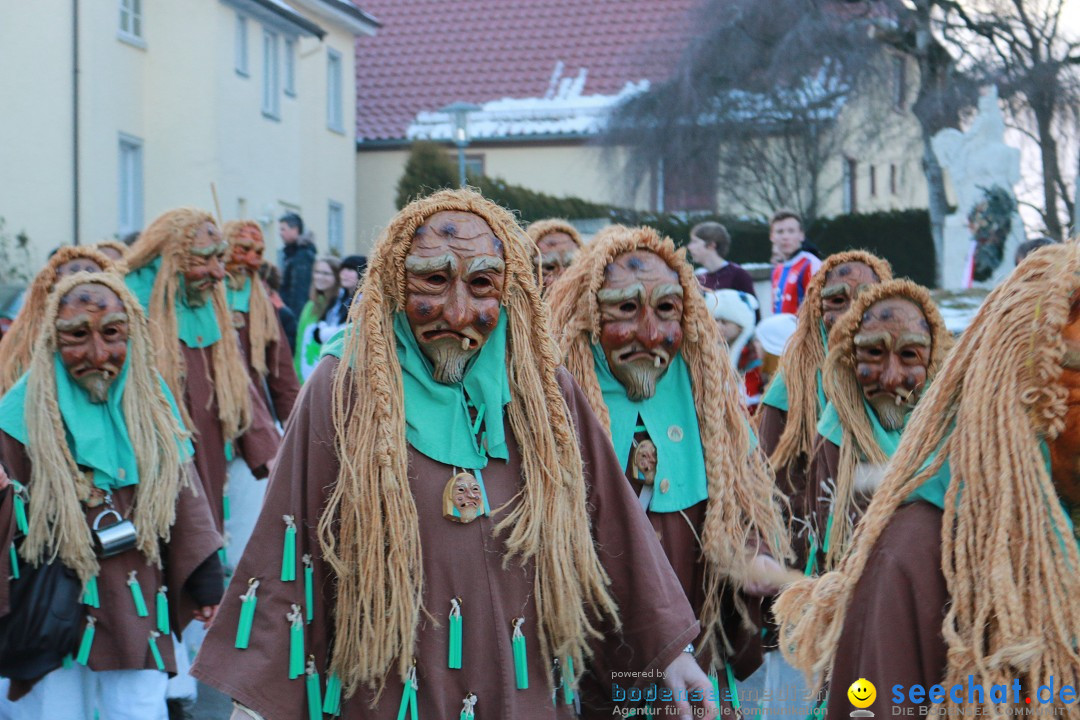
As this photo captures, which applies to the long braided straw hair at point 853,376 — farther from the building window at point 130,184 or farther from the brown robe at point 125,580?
the building window at point 130,184

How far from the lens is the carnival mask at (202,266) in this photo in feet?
25.5

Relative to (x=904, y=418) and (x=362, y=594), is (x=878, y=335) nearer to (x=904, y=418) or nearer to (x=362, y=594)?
(x=904, y=418)

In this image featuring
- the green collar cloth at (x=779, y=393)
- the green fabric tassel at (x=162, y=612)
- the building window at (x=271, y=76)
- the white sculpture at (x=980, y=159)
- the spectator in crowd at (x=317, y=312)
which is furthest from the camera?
the building window at (x=271, y=76)

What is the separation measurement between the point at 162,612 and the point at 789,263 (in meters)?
5.63

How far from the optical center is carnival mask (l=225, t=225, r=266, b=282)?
8.91 metres

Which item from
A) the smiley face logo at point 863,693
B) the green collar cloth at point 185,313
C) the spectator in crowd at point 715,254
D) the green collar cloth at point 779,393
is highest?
the spectator in crowd at point 715,254

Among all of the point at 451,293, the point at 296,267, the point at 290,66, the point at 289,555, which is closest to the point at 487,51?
the point at 290,66

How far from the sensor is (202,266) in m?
7.79

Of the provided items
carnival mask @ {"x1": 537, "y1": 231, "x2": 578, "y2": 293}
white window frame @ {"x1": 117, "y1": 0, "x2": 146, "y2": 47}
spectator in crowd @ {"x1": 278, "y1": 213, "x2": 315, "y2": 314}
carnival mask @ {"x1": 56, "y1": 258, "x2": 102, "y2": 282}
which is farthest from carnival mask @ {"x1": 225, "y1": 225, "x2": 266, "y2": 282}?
white window frame @ {"x1": 117, "y1": 0, "x2": 146, "y2": 47}

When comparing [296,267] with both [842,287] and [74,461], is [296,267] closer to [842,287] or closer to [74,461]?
[842,287]

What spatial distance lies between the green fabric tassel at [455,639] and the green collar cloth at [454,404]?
0.37 metres

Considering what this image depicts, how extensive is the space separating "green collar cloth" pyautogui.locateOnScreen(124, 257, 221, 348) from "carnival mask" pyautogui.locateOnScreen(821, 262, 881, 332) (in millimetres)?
3402

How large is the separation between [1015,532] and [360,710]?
1.71m

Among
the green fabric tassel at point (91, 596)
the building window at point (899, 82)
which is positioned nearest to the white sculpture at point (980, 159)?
the building window at point (899, 82)
